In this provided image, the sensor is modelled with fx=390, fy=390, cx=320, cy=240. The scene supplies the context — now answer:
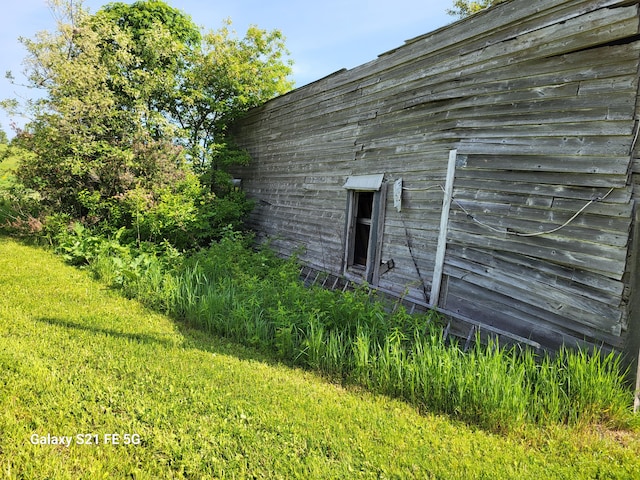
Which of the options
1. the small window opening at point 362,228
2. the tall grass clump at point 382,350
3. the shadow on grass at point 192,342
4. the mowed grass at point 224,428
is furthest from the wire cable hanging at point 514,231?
the shadow on grass at point 192,342

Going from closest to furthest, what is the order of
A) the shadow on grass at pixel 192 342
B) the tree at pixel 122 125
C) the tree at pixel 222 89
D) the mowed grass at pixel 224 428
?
the mowed grass at pixel 224 428 < the shadow on grass at pixel 192 342 < the tree at pixel 122 125 < the tree at pixel 222 89

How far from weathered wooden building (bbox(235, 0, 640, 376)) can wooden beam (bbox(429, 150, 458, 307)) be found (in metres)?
0.02

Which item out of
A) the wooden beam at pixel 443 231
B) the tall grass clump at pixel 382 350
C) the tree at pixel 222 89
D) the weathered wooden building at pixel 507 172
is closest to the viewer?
the tall grass clump at pixel 382 350

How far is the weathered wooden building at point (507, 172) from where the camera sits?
386cm

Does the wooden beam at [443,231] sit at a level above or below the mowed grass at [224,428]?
above

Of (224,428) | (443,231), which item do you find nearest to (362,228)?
(443,231)

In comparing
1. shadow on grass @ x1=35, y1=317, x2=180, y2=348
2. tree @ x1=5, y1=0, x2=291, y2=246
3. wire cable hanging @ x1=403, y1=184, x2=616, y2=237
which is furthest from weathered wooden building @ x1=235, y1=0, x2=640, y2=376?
tree @ x1=5, y1=0, x2=291, y2=246

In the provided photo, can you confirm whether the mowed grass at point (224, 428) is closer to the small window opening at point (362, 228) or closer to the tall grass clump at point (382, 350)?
the tall grass clump at point (382, 350)

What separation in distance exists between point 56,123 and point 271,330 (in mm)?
8065

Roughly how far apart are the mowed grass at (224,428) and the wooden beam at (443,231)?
2.27m

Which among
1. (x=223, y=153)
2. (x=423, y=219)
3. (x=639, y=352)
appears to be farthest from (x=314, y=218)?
(x=639, y=352)

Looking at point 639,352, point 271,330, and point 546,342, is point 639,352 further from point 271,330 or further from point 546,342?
point 271,330

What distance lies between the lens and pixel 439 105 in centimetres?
582

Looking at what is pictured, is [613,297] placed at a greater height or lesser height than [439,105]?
lesser
